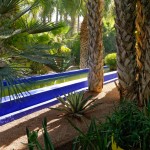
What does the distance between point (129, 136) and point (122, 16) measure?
2817 millimetres

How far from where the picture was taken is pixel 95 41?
7309 millimetres

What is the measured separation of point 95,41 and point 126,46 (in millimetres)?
2054

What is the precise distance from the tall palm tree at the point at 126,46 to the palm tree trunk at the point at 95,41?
1.89 m

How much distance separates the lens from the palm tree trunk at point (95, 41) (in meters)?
7.25

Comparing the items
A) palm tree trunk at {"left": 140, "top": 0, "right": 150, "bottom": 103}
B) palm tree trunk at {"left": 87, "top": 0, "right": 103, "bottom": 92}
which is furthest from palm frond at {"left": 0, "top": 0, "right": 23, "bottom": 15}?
palm tree trunk at {"left": 87, "top": 0, "right": 103, "bottom": 92}

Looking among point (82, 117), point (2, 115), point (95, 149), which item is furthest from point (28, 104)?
point (95, 149)

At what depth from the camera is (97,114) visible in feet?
17.3

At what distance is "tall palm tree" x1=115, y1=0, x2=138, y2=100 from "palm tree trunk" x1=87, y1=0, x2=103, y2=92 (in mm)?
1888

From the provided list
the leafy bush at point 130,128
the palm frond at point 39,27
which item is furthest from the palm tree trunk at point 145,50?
the palm frond at point 39,27

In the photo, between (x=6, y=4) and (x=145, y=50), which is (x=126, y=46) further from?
(x=6, y=4)

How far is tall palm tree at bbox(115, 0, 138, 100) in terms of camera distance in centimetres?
526

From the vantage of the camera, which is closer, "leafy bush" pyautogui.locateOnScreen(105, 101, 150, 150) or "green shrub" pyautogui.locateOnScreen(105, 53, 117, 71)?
"leafy bush" pyautogui.locateOnScreen(105, 101, 150, 150)

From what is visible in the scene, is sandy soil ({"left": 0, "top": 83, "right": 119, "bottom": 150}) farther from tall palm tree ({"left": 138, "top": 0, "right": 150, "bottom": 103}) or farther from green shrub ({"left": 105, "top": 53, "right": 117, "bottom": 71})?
green shrub ({"left": 105, "top": 53, "right": 117, "bottom": 71})

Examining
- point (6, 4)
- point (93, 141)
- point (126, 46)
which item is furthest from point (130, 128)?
point (126, 46)
